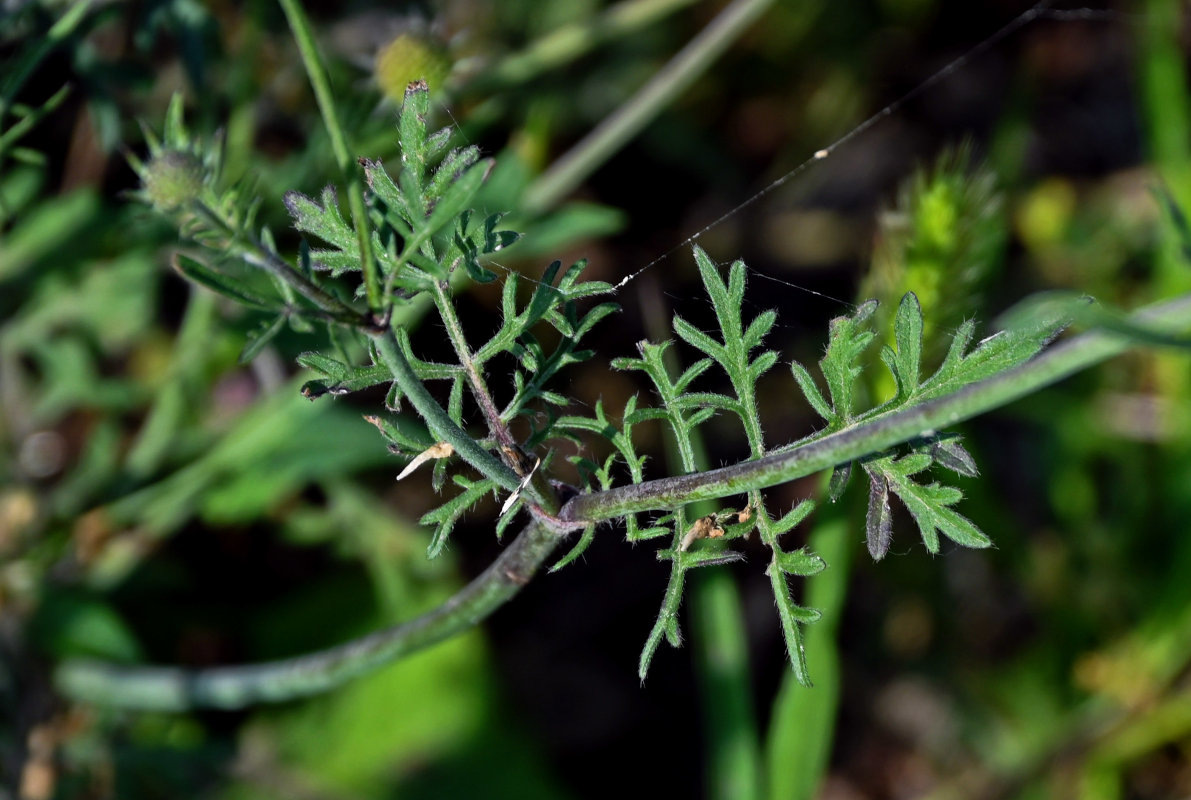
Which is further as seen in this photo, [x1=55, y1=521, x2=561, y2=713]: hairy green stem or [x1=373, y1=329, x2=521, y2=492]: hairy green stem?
[x1=55, y1=521, x2=561, y2=713]: hairy green stem

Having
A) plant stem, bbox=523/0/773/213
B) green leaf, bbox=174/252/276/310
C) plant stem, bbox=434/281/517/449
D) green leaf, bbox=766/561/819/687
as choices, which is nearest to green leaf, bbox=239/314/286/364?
green leaf, bbox=174/252/276/310

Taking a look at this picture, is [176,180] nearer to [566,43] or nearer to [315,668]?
[315,668]

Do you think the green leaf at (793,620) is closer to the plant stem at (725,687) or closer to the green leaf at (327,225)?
the green leaf at (327,225)

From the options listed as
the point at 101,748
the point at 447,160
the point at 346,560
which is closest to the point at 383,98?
the point at 447,160

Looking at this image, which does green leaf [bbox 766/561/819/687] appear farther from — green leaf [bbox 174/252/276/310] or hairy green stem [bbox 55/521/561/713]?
green leaf [bbox 174/252/276/310]

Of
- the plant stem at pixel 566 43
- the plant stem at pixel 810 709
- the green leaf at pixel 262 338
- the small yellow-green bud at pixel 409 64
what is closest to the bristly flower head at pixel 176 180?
the green leaf at pixel 262 338

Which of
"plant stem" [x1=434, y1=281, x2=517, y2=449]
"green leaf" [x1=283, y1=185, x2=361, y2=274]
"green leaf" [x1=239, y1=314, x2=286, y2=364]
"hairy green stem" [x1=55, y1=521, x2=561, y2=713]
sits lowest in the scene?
"hairy green stem" [x1=55, y1=521, x2=561, y2=713]

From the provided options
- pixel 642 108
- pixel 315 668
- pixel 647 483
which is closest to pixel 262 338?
pixel 647 483
